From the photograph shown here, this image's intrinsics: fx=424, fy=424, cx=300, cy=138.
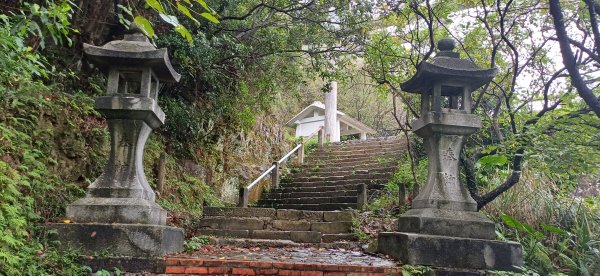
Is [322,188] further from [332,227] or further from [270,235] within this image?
[270,235]

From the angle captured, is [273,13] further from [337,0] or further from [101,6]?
[101,6]

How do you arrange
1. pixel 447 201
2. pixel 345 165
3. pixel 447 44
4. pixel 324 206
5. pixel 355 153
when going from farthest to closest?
pixel 355 153 → pixel 345 165 → pixel 324 206 → pixel 447 44 → pixel 447 201

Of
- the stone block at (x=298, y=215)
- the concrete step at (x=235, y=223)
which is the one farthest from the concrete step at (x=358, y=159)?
the concrete step at (x=235, y=223)

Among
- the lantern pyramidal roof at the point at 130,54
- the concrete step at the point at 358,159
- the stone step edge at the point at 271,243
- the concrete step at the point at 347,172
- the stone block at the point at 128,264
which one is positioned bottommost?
the stone step edge at the point at 271,243

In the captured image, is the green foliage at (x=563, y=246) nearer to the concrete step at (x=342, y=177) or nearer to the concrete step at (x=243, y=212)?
the concrete step at (x=243, y=212)

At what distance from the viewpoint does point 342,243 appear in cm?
698

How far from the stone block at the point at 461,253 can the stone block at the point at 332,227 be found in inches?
A: 130

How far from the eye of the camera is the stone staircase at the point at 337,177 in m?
11.2

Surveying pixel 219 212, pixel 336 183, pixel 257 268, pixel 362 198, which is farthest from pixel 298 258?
pixel 336 183

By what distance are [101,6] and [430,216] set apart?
236 inches

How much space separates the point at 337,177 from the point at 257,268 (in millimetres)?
8732

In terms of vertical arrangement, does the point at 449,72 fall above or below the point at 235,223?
above

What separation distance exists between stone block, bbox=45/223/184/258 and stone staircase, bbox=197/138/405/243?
323 cm

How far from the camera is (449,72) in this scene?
5.00 m
